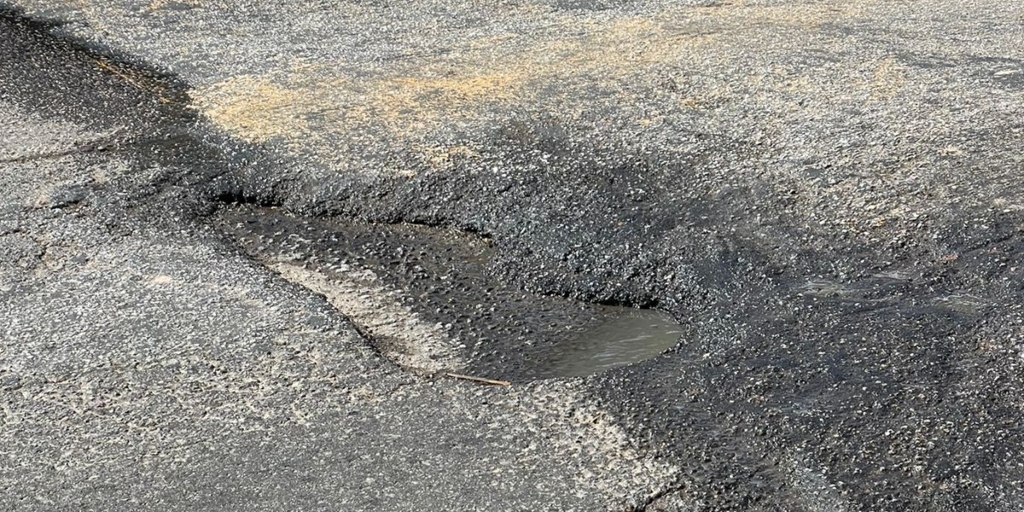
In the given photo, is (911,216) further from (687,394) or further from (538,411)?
(538,411)

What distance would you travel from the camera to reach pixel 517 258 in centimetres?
371

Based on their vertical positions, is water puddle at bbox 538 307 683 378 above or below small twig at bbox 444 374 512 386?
below

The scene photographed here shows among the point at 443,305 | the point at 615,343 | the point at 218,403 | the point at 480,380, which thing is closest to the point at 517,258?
the point at 443,305

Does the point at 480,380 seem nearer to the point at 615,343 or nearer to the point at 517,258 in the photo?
the point at 615,343

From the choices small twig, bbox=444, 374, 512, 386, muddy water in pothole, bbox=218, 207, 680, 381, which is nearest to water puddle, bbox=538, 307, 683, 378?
muddy water in pothole, bbox=218, 207, 680, 381

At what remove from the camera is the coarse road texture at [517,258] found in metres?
2.71

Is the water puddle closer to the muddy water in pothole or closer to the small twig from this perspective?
the muddy water in pothole

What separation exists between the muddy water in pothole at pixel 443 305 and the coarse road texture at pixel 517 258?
18 mm

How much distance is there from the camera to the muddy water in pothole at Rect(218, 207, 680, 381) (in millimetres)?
3217

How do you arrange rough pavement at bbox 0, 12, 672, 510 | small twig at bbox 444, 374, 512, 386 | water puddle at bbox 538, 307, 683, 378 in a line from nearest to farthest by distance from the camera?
rough pavement at bbox 0, 12, 672, 510 → small twig at bbox 444, 374, 512, 386 → water puddle at bbox 538, 307, 683, 378

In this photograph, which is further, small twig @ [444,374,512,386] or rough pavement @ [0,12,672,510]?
small twig @ [444,374,512,386]

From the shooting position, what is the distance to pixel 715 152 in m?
4.27

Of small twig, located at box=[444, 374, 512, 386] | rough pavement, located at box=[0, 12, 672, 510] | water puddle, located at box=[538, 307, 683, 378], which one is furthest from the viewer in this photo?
water puddle, located at box=[538, 307, 683, 378]

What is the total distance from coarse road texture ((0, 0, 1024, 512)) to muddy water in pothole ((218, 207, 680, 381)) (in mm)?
18
